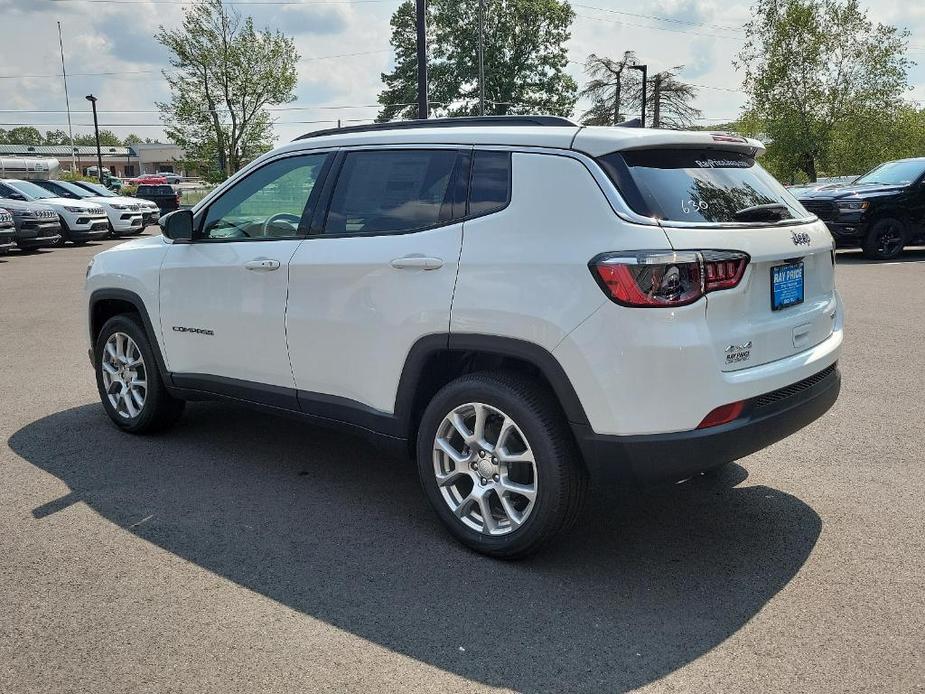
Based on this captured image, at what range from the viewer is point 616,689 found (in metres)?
2.73

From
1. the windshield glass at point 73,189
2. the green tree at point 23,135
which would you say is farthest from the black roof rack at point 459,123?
the green tree at point 23,135

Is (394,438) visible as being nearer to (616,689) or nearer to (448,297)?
(448,297)

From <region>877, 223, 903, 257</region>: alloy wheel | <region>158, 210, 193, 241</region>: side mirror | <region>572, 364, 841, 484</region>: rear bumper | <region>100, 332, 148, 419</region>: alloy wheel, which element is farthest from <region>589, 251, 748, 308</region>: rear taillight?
<region>877, 223, 903, 257</region>: alloy wheel

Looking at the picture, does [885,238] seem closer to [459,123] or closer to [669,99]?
[459,123]

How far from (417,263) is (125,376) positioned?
2695 mm

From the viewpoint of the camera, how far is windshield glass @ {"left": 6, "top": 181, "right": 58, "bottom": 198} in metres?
20.4

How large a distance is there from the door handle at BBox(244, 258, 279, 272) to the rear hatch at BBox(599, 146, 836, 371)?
186 cm

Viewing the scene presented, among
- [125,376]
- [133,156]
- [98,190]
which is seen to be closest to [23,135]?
[133,156]

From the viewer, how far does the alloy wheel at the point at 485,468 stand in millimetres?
3551

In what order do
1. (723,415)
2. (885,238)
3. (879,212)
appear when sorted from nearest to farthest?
(723,415), (879,212), (885,238)

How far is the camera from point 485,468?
11.9 feet

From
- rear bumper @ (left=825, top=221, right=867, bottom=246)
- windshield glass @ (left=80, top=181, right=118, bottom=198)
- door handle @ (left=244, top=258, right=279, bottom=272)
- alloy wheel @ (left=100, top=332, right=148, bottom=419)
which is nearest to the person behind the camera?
door handle @ (left=244, top=258, right=279, bottom=272)

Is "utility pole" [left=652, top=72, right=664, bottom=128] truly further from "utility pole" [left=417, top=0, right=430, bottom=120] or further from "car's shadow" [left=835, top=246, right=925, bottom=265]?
"utility pole" [left=417, top=0, right=430, bottom=120]

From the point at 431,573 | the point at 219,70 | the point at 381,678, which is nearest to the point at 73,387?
the point at 431,573
